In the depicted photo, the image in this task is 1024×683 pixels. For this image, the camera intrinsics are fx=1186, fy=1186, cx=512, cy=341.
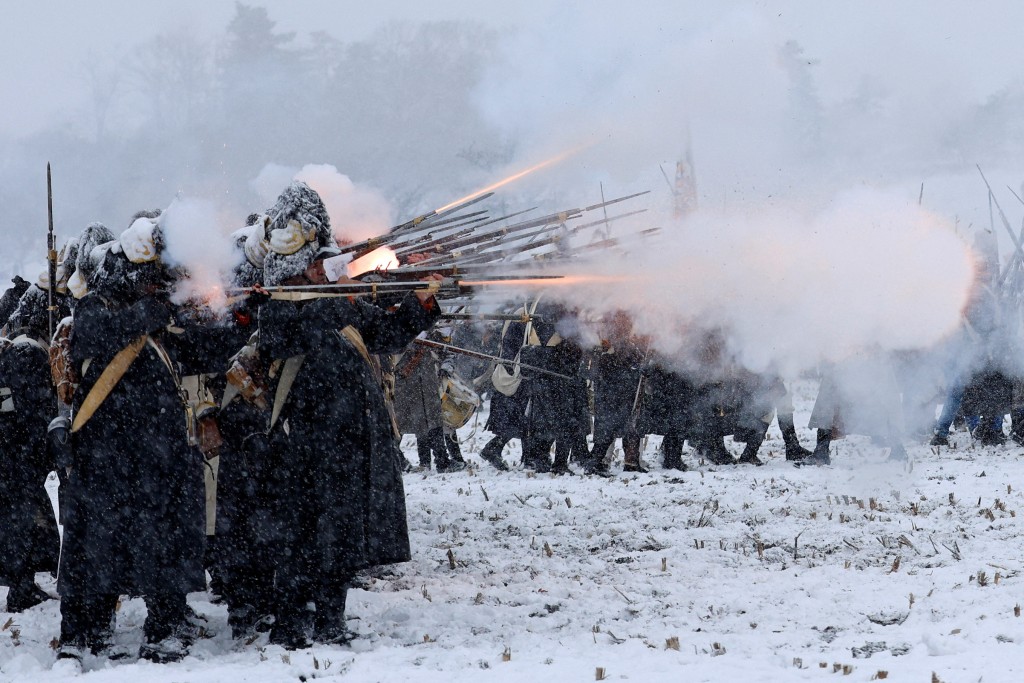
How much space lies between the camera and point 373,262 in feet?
22.8

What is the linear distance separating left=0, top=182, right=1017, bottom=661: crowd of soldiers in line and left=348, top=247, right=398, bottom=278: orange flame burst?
47 centimetres

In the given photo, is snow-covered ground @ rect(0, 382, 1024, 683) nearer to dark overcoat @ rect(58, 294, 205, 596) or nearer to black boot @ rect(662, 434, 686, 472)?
dark overcoat @ rect(58, 294, 205, 596)

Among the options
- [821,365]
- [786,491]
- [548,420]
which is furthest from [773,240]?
[548,420]

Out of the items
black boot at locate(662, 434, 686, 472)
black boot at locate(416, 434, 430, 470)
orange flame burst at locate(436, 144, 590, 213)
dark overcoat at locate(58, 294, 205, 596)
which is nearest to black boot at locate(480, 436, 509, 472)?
black boot at locate(416, 434, 430, 470)

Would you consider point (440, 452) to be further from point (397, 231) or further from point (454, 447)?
point (397, 231)

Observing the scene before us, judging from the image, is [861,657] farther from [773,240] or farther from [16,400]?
[16,400]

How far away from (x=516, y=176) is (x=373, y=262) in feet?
9.17

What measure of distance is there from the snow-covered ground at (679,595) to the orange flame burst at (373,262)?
74.1 inches

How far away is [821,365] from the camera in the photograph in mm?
11312

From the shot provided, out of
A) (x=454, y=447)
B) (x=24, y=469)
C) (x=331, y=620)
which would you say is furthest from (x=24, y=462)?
(x=454, y=447)

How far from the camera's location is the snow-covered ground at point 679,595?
541 centimetres

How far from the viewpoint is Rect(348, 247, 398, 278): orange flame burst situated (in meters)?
6.80

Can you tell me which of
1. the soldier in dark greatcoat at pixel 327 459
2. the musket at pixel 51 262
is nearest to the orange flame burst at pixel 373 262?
the soldier in dark greatcoat at pixel 327 459

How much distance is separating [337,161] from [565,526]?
138 feet
